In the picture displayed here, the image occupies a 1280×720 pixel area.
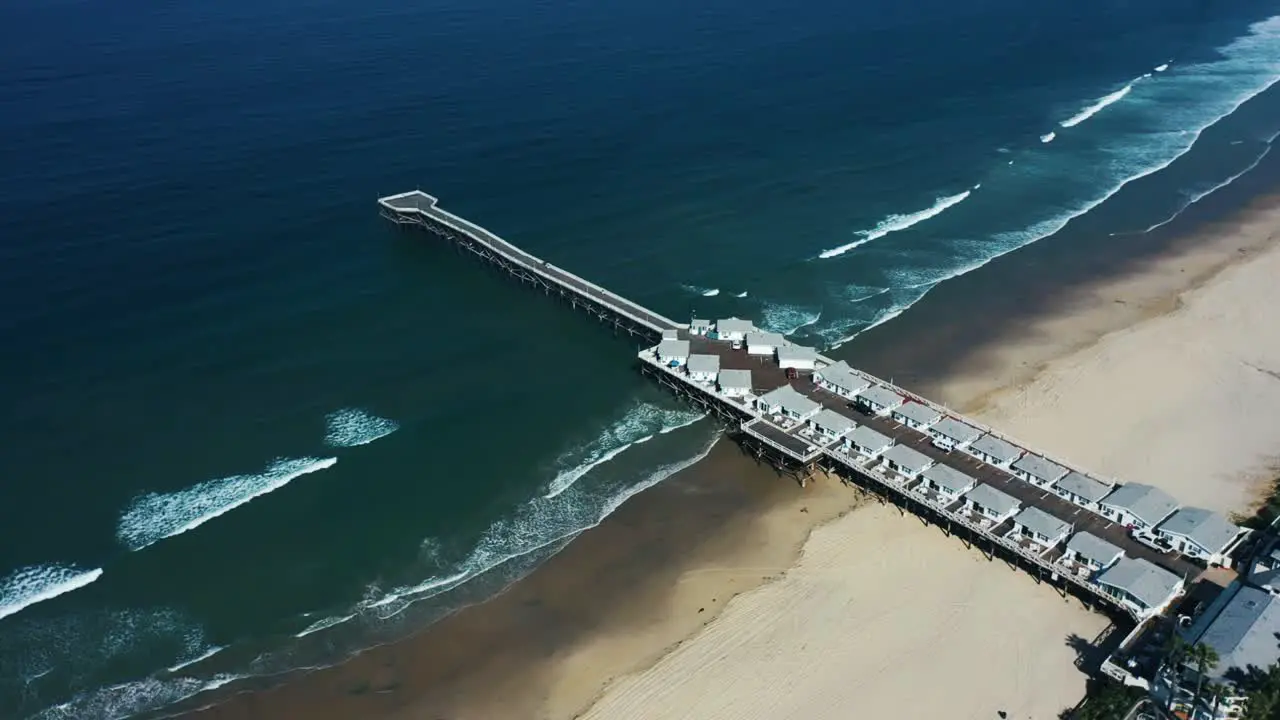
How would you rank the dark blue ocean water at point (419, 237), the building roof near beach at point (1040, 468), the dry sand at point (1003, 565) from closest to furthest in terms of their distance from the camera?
the dry sand at point (1003, 565)
the dark blue ocean water at point (419, 237)
the building roof near beach at point (1040, 468)

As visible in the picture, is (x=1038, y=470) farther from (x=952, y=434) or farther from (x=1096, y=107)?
(x=1096, y=107)

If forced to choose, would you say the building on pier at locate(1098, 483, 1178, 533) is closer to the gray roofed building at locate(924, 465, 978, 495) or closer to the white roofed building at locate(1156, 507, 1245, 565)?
the white roofed building at locate(1156, 507, 1245, 565)

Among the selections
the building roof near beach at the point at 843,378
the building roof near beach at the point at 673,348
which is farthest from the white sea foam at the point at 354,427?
the building roof near beach at the point at 843,378

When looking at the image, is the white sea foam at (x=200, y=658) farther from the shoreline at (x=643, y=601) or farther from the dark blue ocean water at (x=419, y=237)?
the shoreline at (x=643, y=601)

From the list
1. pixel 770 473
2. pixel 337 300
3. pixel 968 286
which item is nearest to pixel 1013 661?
pixel 770 473

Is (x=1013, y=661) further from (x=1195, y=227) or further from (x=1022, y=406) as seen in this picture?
(x=1195, y=227)

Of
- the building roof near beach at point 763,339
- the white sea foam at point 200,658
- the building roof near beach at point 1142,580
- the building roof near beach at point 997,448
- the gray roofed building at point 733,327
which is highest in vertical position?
the gray roofed building at point 733,327
